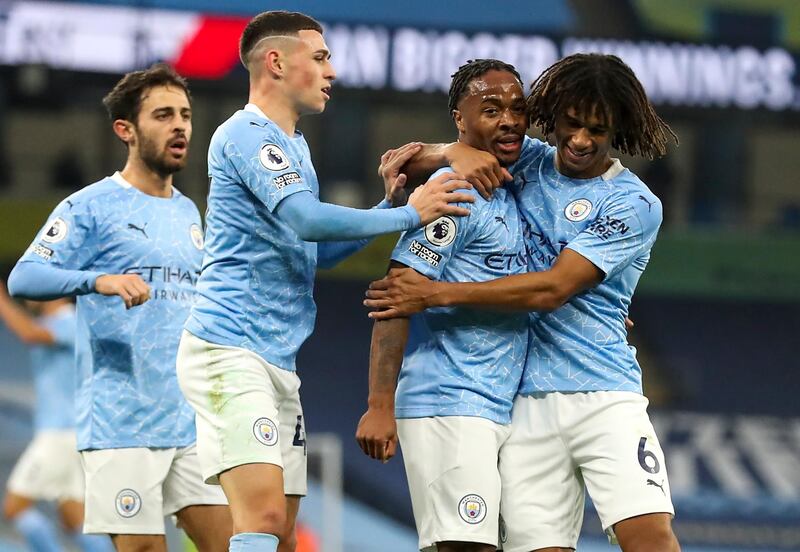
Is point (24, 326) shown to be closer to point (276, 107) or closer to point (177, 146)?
point (177, 146)

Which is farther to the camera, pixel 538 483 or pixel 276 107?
pixel 276 107

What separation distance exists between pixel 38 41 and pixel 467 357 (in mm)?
10602

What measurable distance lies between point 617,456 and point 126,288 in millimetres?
1830

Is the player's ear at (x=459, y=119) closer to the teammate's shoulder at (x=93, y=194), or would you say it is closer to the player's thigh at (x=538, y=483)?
the player's thigh at (x=538, y=483)

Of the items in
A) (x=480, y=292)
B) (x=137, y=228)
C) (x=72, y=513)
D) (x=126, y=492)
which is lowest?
(x=72, y=513)

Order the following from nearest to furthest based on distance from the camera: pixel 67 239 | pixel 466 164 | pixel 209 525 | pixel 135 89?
pixel 466 164 < pixel 209 525 < pixel 67 239 < pixel 135 89

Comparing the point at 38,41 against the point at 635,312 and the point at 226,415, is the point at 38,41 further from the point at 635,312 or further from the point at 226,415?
the point at 226,415

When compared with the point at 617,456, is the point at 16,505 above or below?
below

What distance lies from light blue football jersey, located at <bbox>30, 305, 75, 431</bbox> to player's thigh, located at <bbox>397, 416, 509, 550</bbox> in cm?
482

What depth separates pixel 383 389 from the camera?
4336 millimetres

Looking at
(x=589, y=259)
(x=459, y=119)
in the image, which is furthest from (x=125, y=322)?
(x=589, y=259)

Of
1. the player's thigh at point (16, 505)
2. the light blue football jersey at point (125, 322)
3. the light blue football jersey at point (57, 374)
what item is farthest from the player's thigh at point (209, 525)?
the player's thigh at point (16, 505)

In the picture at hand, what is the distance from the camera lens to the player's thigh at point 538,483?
4.41 m

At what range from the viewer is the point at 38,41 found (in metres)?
13.9
